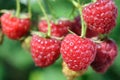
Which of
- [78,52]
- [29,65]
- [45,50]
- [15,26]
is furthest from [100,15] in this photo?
[29,65]

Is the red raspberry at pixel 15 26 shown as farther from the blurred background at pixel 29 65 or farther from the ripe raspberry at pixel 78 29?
the blurred background at pixel 29 65

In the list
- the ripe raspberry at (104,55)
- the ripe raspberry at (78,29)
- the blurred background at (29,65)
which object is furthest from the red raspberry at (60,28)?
the blurred background at (29,65)

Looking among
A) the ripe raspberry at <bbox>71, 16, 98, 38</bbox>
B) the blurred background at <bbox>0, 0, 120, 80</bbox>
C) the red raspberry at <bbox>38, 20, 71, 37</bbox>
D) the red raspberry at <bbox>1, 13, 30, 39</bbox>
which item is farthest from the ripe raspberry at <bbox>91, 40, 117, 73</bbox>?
the blurred background at <bbox>0, 0, 120, 80</bbox>

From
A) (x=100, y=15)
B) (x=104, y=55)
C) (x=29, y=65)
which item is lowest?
(x=29, y=65)

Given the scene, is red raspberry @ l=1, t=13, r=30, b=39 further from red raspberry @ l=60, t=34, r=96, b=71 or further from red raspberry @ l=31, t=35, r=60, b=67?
red raspberry @ l=60, t=34, r=96, b=71

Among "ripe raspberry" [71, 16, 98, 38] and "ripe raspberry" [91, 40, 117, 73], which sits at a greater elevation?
"ripe raspberry" [71, 16, 98, 38]

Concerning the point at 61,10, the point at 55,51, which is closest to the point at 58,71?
the point at 61,10

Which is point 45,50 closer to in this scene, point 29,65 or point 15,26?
point 15,26

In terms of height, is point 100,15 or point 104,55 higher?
point 100,15

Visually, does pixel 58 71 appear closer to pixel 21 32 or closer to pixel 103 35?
pixel 21 32
